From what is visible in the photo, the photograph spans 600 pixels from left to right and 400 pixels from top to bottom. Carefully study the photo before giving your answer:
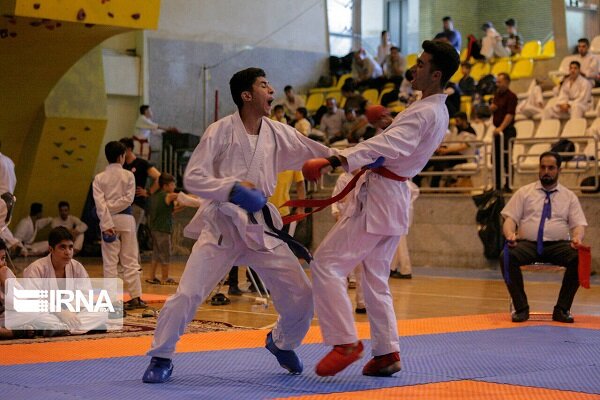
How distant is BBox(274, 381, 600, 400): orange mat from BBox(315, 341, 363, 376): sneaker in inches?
11.1

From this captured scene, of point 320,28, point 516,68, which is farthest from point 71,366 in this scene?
point 320,28

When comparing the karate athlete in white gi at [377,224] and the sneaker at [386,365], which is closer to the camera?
the karate athlete in white gi at [377,224]

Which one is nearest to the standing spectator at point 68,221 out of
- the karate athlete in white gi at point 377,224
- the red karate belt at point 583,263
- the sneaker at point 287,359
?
the red karate belt at point 583,263

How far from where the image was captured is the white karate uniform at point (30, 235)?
55.2 ft

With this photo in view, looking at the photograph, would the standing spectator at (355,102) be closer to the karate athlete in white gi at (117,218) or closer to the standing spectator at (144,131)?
the standing spectator at (144,131)

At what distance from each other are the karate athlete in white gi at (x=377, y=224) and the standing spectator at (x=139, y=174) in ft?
16.6

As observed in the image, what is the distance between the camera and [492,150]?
13.7 metres

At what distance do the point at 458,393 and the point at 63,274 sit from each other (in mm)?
3281

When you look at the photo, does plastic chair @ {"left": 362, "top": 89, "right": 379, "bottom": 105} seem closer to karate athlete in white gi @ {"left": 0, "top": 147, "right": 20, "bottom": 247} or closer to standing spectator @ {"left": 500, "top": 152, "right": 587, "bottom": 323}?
karate athlete in white gi @ {"left": 0, "top": 147, "right": 20, "bottom": 247}

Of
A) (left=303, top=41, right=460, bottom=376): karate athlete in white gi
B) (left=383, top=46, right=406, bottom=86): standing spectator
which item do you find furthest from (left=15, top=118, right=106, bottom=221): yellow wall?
(left=303, top=41, right=460, bottom=376): karate athlete in white gi

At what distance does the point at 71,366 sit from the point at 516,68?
45.1 ft

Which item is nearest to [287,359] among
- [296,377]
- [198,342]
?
[296,377]

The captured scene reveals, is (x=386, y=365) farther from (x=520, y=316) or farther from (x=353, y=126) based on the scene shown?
(x=353, y=126)

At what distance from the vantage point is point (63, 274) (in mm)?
6895
